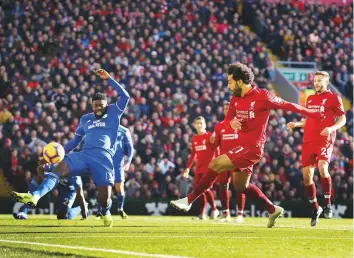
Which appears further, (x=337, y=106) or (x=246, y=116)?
(x=337, y=106)

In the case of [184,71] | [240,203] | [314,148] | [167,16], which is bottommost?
[240,203]

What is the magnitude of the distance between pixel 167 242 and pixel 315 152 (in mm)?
5683

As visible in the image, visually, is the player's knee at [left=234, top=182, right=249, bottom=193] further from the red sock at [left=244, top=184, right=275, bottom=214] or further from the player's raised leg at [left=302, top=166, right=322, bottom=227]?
the player's raised leg at [left=302, top=166, right=322, bottom=227]

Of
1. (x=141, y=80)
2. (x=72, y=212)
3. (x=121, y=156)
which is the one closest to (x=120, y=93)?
(x=72, y=212)

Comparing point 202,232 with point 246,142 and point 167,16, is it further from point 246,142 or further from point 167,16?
point 167,16

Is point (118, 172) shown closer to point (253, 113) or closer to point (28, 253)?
point (253, 113)

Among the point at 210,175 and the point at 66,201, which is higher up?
the point at 210,175

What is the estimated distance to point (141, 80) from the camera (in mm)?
26766

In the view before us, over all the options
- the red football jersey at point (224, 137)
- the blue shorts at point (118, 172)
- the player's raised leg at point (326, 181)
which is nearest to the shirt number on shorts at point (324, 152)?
the player's raised leg at point (326, 181)

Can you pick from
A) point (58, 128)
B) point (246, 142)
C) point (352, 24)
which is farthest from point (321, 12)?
point (246, 142)

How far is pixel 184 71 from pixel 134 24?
2.66m

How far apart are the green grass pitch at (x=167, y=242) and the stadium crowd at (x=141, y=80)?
10056 mm

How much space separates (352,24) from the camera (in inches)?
1361

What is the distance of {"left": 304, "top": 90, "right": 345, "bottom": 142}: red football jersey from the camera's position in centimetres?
1491
